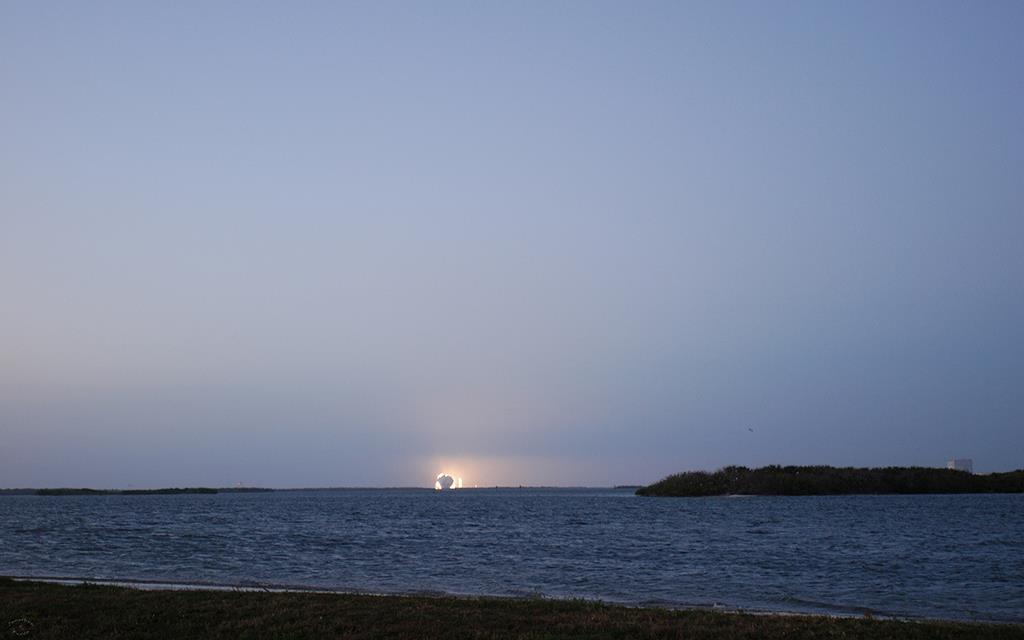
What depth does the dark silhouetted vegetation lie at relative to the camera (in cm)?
16538

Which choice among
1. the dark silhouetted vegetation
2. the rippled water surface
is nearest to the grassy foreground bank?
the rippled water surface

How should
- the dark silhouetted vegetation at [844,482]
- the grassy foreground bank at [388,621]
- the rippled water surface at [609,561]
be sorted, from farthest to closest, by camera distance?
the dark silhouetted vegetation at [844,482], the rippled water surface at [609,561], the grassy foreground bank at [388,621]

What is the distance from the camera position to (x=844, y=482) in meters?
166

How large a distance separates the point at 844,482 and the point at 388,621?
534 ft

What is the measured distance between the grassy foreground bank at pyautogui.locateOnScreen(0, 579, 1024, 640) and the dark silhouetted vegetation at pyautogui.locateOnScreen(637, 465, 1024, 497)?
155813mm

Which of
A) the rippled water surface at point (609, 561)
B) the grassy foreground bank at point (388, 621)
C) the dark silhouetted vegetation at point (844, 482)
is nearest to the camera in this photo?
the grassy foreground bank at point (388, 621)

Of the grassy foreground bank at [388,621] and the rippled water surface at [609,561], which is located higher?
the grassy foreground bank at [388,621]

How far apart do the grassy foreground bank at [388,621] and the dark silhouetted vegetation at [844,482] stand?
156 metres

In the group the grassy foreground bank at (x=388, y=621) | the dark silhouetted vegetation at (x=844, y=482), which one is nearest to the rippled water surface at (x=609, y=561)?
the grassy foreground bank at (x=388, y=621)

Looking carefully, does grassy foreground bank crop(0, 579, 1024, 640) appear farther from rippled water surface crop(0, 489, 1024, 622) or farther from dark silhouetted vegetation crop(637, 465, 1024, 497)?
dark silhouetted vegetation crop(637, 465, 1024, 497)

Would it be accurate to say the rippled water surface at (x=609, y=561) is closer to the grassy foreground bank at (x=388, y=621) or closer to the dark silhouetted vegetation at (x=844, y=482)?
the grassy foreground bank at (x=388, y=621)

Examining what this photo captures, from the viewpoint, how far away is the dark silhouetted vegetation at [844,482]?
16538 cm

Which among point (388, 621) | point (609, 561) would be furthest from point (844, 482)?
point (388, 621)

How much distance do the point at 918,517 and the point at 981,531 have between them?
770 inches
